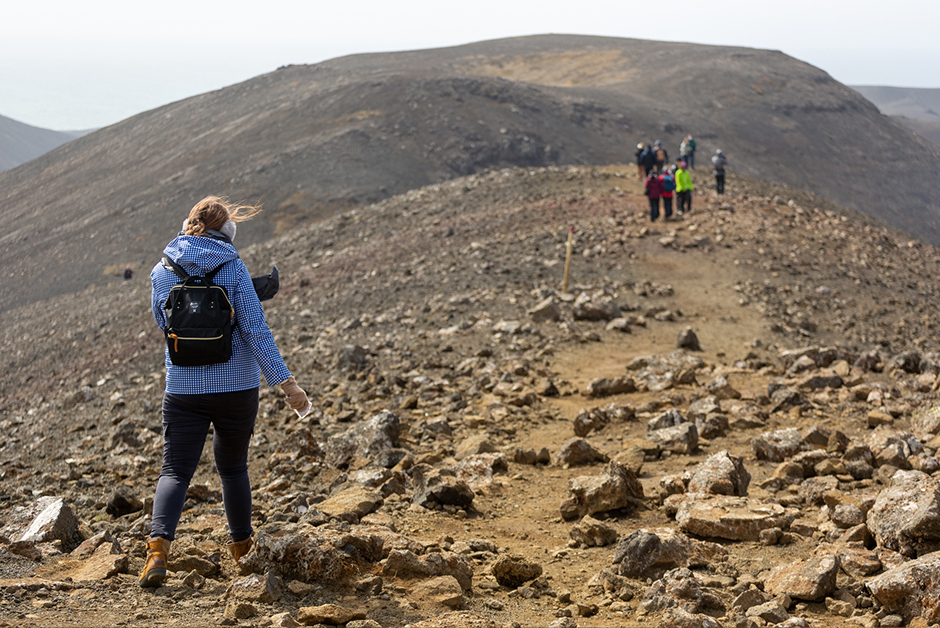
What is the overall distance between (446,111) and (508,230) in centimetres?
2473

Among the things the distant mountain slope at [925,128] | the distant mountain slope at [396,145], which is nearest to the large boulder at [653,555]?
the distant mountain slope at [396,145]

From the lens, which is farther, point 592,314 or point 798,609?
point 592,314

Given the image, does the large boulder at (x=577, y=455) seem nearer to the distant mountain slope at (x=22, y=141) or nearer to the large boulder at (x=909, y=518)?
the large boulder at (x=909, y=518)

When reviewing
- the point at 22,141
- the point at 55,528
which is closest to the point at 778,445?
the point at 55,528

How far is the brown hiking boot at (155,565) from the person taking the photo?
3463 mm

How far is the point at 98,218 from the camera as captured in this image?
36125 mm

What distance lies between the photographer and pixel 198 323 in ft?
11.5

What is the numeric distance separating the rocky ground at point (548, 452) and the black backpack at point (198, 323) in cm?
97

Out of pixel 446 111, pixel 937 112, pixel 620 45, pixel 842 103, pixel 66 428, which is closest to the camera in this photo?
pixel 66 428

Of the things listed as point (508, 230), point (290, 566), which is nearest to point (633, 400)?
point (290, 566)

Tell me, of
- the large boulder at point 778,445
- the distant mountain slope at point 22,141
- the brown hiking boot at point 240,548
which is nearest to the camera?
the brown hiking boot at point 240,548

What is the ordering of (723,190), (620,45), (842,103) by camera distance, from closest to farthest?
(723,190), (842,103), (620,45)

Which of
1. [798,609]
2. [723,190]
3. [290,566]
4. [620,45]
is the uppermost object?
[620,45]

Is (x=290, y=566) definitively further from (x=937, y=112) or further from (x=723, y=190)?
(x=937, y=112)
